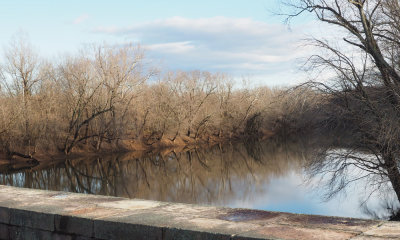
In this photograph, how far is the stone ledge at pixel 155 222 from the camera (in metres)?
3.73

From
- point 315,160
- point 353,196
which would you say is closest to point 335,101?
point 315,160

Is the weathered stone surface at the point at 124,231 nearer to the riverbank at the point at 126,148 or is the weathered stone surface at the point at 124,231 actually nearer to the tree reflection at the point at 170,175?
the tree reflection at the point at 170,175

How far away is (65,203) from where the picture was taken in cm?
531

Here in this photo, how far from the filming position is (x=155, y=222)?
4168 millimetres

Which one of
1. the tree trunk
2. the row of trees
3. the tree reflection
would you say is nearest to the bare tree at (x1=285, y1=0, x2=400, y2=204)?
the tree trunk

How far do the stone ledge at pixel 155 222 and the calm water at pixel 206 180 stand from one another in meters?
11.9

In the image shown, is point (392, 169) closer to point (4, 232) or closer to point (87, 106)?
point (4, 232)

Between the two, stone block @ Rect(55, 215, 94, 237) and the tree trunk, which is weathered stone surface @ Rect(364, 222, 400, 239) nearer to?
stone block @ Rect(55, 215, 94, 237)

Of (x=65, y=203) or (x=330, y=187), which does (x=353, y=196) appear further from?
(x=65, y=203)

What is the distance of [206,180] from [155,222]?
19870 mm

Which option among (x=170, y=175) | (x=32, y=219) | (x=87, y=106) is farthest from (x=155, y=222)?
(x=87, y=106)

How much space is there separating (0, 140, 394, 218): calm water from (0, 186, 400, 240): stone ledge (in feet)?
38.9

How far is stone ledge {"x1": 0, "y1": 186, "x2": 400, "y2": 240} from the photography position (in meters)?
3.73

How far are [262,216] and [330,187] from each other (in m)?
12.9
